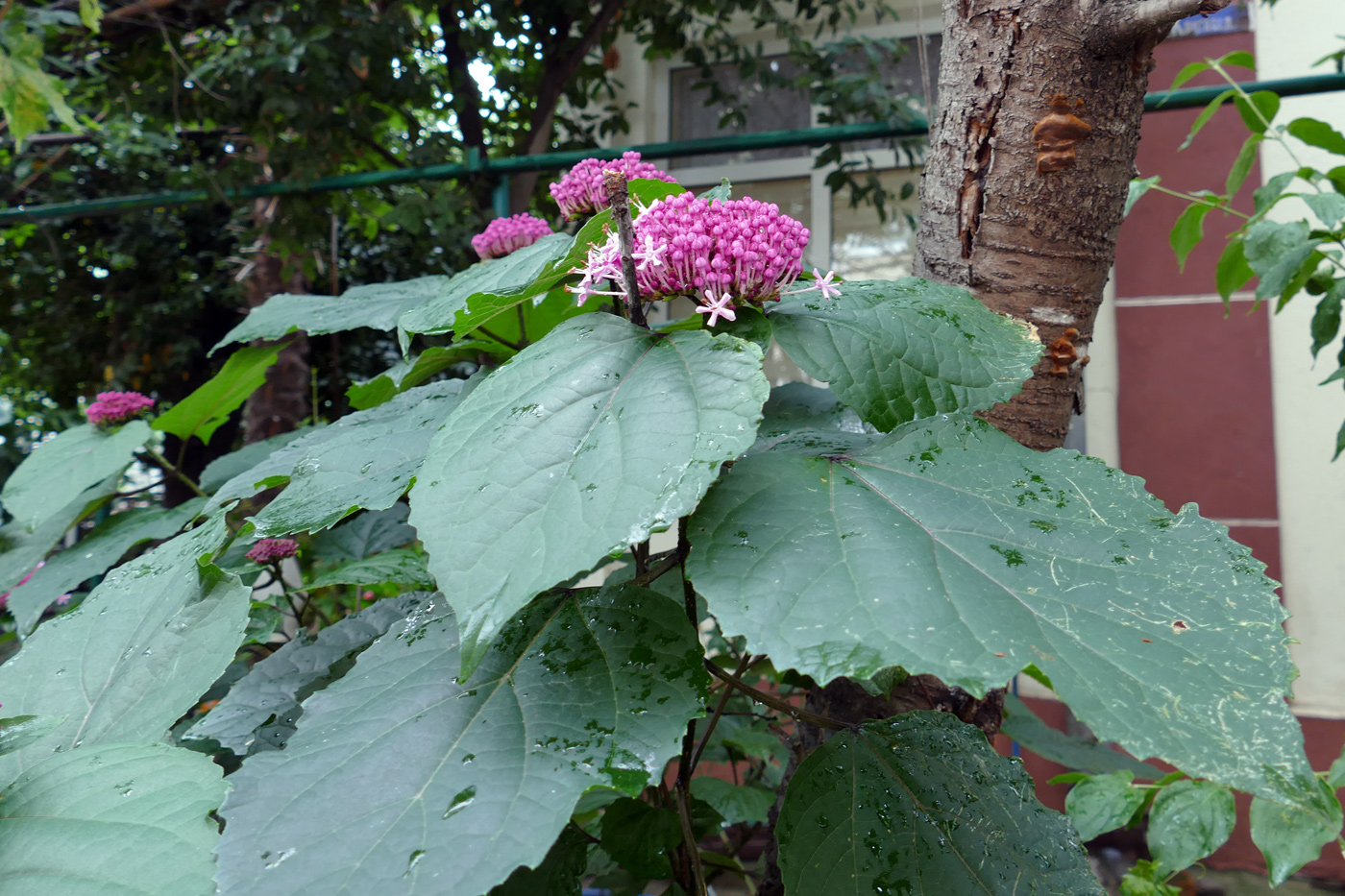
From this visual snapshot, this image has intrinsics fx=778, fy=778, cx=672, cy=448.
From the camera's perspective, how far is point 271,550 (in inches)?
40.3

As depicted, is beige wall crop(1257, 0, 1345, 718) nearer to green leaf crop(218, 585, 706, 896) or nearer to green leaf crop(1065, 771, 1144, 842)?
green leaf crop(1065, 771, 1144, 842)

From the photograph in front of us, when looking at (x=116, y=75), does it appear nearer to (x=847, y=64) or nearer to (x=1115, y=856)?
(x=847, y=64)

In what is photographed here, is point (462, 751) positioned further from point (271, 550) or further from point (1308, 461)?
point (1308, 461)

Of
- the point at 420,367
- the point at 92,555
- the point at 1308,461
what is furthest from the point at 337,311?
the point at 1308,461

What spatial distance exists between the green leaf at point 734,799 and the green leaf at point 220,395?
3.08ft

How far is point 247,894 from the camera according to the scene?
39 cm

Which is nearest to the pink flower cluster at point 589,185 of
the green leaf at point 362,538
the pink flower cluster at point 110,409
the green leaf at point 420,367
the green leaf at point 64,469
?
the green leaf at point 420,367

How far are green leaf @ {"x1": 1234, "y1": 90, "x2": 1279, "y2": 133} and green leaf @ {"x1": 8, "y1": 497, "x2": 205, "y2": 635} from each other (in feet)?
5.74

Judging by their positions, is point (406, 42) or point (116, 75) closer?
point (406, 42)

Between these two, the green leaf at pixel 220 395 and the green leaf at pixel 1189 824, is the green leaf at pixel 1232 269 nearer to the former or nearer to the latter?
the green leaf at pixel 1189 824

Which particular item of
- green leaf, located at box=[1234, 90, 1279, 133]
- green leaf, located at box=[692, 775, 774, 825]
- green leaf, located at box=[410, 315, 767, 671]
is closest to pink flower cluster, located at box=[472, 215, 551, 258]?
green leaf, located at box=[410, 315, 767, 671]

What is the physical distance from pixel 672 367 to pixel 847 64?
2893 mm

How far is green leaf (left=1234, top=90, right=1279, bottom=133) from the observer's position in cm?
130

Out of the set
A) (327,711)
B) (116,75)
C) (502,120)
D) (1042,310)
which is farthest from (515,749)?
(116,75)
